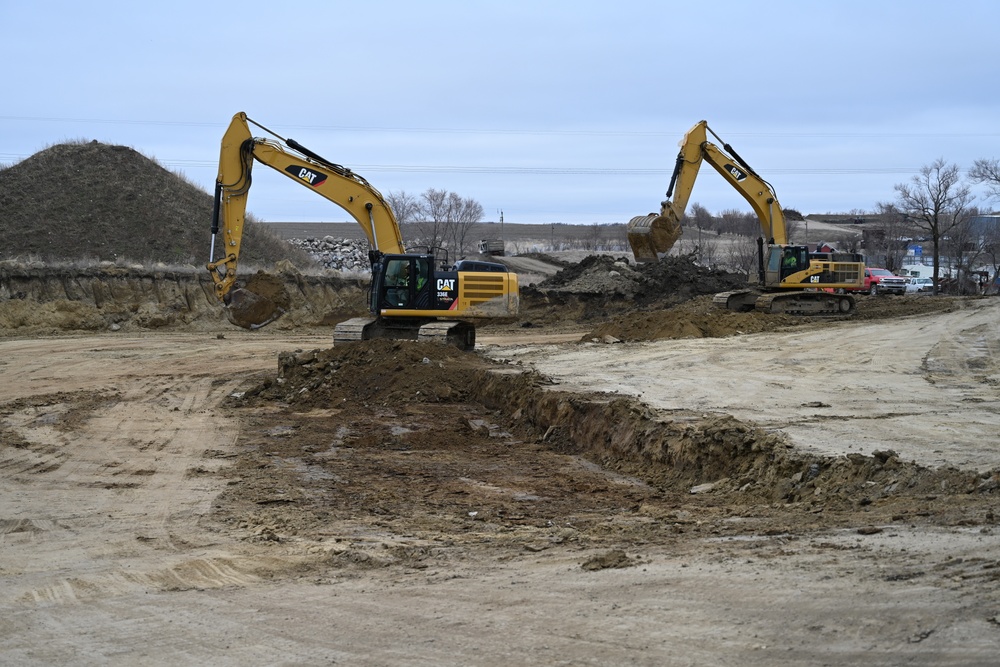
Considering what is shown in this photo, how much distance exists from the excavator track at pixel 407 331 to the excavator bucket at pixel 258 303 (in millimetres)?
11355

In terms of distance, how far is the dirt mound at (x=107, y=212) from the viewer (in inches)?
1833

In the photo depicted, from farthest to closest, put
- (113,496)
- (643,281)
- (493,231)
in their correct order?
(493,231), (643,281), (113,496)

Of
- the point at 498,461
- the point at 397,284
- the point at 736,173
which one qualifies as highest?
the point at 736,173

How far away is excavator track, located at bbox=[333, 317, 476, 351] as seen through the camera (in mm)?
19047

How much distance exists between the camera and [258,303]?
31391 millimetres

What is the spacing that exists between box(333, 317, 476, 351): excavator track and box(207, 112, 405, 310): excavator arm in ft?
5.80

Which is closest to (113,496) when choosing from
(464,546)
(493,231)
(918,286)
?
(464,546)

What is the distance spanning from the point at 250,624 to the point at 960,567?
3.78m

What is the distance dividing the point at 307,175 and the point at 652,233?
35.9 ft

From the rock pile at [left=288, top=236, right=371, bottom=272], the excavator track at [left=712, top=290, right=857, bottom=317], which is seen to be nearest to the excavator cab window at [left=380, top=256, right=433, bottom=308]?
the excavator track at [left=712, top=290, right=857, bottom=317]

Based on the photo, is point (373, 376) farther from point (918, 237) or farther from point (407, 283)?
point (918, 237)

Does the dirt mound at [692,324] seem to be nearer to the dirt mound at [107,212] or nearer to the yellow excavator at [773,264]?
the yellow excavator at [773,264]

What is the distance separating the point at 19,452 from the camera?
11844 mm

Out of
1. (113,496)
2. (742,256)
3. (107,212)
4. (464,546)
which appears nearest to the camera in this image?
(464,546)
